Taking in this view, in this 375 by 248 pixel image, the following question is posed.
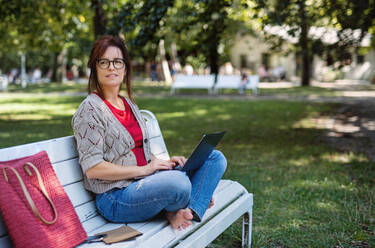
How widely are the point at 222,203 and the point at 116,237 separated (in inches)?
37.5

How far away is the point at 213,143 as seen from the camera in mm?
2818

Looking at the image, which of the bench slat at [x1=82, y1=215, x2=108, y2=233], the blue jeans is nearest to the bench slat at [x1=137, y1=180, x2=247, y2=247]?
the blue jeans

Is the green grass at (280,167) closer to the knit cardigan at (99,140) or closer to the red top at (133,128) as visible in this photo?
the red top at (133,128)

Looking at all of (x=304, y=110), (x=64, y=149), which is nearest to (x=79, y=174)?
(x=64, y=149)

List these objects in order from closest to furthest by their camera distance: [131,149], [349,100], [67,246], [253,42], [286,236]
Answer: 1. [67,246]
2. [131,149]
3. [286,236]
4. [349,100]
5. [253,42]

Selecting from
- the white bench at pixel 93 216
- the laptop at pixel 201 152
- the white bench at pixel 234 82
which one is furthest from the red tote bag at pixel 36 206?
the white bench at pixel 234 82

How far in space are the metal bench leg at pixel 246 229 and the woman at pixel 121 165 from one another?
58 cm

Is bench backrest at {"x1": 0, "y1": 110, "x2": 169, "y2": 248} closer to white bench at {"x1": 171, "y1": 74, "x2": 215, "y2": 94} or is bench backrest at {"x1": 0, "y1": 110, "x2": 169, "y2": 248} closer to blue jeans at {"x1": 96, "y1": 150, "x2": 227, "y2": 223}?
blue jeans at {"x1": 96, "y1": 150, "x2": 227, "y2": 223}

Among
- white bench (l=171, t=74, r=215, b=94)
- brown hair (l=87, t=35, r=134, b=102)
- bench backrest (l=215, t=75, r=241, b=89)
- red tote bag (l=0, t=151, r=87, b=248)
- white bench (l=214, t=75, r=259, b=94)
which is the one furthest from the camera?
white bench (l=171, t=74, r=215, b=94)

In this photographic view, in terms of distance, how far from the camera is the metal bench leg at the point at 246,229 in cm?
334

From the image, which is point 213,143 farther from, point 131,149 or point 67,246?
point 67,246

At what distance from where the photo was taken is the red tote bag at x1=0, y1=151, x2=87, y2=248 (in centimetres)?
195

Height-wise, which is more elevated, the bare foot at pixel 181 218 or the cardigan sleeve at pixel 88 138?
the cardigan sleeve at pixel 88 138

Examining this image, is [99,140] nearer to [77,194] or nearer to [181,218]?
[77,194]
